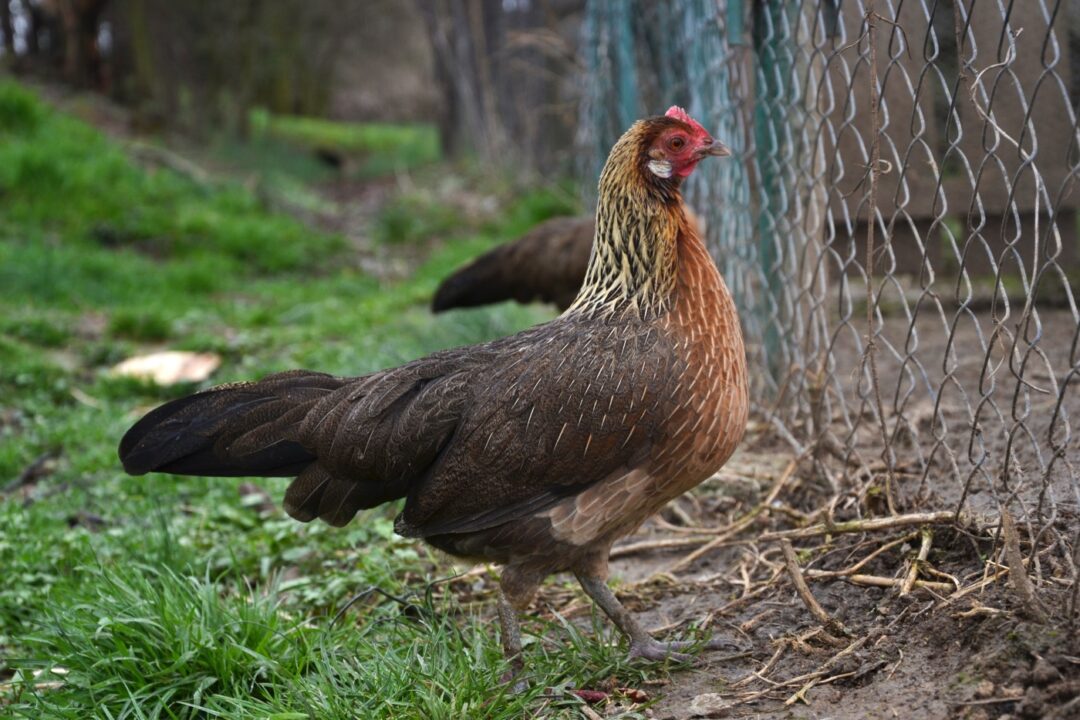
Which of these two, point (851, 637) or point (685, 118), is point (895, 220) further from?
point (851, 637)

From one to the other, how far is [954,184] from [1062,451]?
2.32 m

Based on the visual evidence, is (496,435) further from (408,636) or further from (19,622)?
(19,622)

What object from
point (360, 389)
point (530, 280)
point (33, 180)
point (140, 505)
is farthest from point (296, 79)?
point (360, 389)

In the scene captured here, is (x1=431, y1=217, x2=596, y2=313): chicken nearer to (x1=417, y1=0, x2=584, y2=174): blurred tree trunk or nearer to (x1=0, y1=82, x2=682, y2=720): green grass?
(x1=0, y1=82, x2=682, y2=720): green grass

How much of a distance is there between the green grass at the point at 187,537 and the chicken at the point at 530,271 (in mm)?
198

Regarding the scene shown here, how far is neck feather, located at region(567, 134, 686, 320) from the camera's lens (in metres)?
2.89

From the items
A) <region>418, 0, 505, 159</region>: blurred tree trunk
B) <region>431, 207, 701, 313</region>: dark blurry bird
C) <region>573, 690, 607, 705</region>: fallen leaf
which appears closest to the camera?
<region>573, 690, 607, 705</region>: fallen leaf

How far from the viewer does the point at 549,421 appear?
2660 mm

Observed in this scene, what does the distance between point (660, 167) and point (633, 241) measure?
0.24 meters

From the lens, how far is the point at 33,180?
8.98 metres

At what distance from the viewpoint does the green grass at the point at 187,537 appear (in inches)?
104

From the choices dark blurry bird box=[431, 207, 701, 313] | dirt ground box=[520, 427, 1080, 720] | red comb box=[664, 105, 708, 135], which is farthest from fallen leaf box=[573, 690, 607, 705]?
dark blurry bird box=[431, 207, 701, 313]

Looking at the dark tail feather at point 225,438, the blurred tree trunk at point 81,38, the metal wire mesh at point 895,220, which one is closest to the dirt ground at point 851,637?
the metal wire mesh at point 895,220

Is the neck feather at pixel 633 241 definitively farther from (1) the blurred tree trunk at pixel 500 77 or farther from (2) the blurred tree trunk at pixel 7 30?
(2) the blurred tree trunk at pixel 7 30
